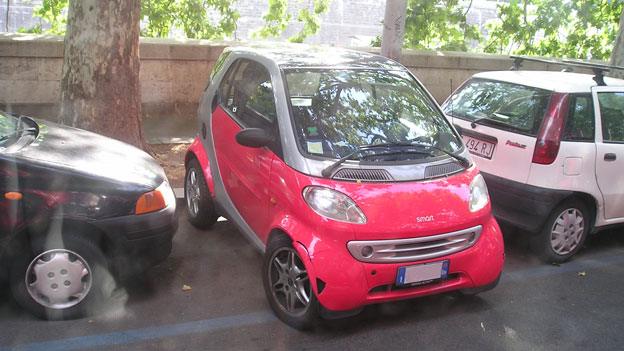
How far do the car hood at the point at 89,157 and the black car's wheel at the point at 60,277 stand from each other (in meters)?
0.43

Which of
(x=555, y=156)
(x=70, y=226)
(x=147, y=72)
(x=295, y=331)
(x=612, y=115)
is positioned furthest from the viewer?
(x=147, y=72)

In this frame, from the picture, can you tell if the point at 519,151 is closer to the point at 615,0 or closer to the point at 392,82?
the point at 392,82

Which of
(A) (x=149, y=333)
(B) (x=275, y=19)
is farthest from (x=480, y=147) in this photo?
(B) (x=275, y=19)

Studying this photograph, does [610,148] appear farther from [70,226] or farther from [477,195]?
[70,226]

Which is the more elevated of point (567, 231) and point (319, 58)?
point (319, 58)

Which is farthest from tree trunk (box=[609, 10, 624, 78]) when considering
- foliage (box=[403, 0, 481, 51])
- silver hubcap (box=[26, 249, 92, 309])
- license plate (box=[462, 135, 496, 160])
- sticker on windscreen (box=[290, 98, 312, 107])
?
silver hubcap (box=[26, 249, 92, 309])

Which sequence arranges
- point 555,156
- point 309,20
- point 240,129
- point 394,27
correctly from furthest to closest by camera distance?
point 309,20 < point 394,27 < point 555,156 < point 240,129

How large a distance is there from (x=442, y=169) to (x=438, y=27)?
10.9 m

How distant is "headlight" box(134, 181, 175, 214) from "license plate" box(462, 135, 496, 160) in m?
2.72

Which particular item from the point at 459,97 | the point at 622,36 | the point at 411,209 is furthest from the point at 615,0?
the point at 411,209

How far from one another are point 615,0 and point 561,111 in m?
11.2

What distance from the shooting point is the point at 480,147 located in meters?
5.45

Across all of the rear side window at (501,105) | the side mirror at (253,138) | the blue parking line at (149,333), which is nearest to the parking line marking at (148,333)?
the blue parking line at (149,333)

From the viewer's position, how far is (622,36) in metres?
9.23
